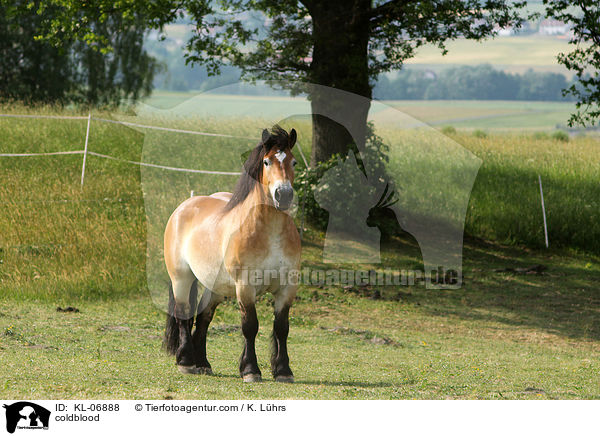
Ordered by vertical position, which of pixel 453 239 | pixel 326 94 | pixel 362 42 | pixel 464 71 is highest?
pixel 464 71

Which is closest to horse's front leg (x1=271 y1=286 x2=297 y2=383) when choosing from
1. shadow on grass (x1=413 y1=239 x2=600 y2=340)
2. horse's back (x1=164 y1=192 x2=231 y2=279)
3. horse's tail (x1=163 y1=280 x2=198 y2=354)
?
horse's back (x1=164 y1=192 x2=231 y2=279)

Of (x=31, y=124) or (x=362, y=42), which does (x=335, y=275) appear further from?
(x=31, y=124)

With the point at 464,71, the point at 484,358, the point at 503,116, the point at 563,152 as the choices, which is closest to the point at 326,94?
the point at 484,358

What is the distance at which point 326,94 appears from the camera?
46.7 ft

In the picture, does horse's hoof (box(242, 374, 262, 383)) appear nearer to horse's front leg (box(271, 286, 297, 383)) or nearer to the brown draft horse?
the brown draft horse

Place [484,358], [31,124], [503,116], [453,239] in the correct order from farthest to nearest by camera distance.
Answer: [503,116] → [31,124] → [453,239] → [484,358]

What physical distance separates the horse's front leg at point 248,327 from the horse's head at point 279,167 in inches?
31.2

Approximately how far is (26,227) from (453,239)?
877cm

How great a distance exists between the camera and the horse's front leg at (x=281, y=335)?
5809mm

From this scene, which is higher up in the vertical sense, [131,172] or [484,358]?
[131,172]

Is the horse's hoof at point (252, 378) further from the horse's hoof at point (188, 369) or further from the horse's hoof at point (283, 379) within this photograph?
the horse's hoof at point (188, 369)

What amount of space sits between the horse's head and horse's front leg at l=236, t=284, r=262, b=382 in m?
0.79

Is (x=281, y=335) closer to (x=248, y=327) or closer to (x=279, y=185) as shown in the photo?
(x=248, y=327)

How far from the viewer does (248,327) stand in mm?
5922
